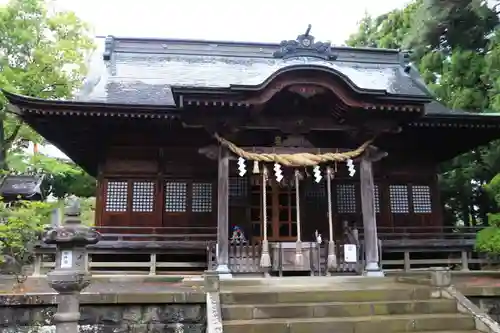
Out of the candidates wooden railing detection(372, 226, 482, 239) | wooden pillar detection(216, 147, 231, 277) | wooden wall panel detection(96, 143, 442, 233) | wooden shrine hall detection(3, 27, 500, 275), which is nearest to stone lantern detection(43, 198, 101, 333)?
wooden pillar detection(216, 147, 231, 277)

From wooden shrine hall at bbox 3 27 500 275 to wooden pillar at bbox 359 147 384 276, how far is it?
2 cm

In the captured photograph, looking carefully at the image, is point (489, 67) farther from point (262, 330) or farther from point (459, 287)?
point (262, 330)

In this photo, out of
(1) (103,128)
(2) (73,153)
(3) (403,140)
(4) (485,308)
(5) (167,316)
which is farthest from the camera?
(2) (73,153)

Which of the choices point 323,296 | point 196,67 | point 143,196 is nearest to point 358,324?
point 323,296

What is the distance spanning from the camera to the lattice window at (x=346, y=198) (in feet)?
42.9

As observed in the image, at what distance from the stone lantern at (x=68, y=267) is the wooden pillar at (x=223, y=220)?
392 centimetres

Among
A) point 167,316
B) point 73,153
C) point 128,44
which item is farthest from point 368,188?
point 128,44

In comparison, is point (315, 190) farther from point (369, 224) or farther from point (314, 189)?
point (369, 224)

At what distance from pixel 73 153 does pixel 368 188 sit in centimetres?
893

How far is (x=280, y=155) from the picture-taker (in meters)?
10.7

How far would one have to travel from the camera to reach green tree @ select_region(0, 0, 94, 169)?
17484 mm

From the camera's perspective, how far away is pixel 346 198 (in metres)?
13.2

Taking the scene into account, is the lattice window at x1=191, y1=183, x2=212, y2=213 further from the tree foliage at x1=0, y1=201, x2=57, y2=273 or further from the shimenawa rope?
the tree foliage at x1=0, y1=201, x2=57, y2=273

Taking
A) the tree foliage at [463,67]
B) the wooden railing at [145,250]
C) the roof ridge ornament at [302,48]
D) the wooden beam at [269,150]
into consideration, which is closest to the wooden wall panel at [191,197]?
the wooden railing at [145,250]
